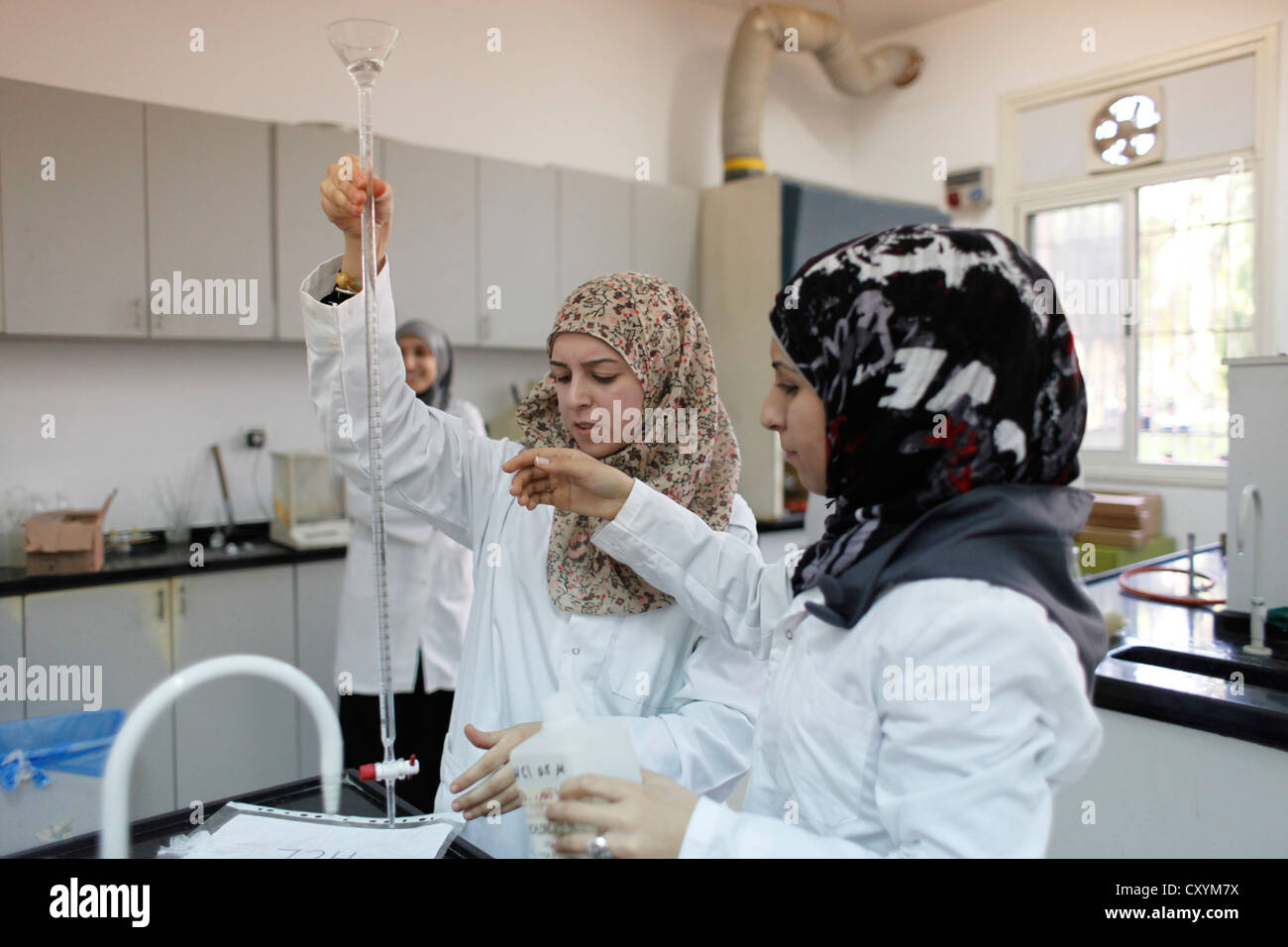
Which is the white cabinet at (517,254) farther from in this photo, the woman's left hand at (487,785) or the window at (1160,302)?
the woman's left hand at (487,785)

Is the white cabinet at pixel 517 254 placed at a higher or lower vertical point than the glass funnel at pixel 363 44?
higher

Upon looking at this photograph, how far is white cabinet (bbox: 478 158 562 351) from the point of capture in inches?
143

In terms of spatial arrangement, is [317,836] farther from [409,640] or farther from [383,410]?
[409,640]

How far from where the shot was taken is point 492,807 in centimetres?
105

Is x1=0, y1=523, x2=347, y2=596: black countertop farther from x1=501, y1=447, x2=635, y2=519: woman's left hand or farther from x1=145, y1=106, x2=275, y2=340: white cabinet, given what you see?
x1=501, y1=447, x2=635, y2=519: woman's left hand

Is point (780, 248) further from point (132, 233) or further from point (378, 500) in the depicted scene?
point (378, 500)

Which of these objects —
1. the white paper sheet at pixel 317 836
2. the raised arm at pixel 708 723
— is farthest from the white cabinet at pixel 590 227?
the white paper sheet at pixel 317 836

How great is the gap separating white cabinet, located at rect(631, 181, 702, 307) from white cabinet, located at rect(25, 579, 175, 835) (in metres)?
2.34

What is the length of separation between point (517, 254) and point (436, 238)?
1.20 feet

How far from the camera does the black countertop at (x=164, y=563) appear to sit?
258cm
